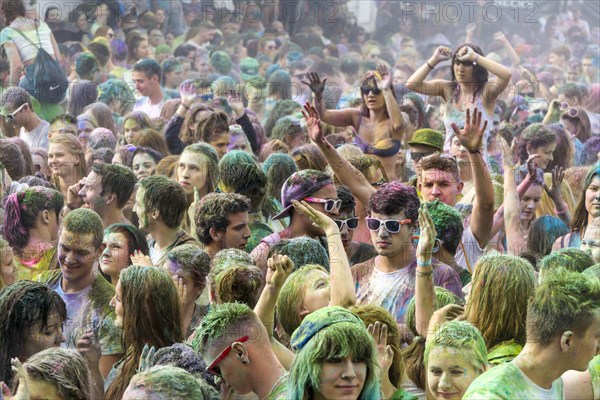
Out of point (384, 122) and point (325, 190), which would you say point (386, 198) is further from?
point (384, 122)

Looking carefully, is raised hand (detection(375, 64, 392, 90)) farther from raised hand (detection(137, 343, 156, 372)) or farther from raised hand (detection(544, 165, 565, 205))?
raised hand (detection(137, 343, 156, 372))

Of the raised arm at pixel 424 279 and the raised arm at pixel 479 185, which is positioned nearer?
the raised arm at pixel 424 279

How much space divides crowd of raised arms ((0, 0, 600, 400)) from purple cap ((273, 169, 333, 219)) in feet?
0.04

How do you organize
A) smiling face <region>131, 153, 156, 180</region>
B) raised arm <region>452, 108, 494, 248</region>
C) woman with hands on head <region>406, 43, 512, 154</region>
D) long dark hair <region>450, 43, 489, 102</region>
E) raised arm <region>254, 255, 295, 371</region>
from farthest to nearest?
long dark hair <region>450, 43, 489, 102</region>
woman with hands on head <region>406, 43, 512, 154</region>
smiling face <region>131, 153, 156, 180</region>
raised arm <region>452, 108, 494, 248</region>
raised arm <region>254, 255, 295, 371</region>

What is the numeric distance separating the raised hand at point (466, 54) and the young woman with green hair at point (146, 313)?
5037 millimetres

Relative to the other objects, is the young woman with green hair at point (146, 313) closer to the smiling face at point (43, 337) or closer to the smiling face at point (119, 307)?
the smiling face at point (119, 307)

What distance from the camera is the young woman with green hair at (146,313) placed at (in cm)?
570

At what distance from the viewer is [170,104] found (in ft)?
39.1

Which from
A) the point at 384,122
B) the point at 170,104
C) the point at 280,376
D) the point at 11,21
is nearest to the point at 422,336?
the point at 280,376

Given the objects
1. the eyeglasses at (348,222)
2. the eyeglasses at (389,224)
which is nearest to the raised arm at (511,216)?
the eyeglasses at (348,222)

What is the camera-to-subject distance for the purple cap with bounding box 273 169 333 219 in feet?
23.6

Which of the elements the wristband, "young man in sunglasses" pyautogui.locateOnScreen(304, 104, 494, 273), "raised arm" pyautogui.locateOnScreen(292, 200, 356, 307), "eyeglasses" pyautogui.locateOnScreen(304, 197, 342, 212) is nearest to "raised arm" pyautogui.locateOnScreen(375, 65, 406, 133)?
"young man in sunglasses" pyautogui.locateOnScreen(304, 104, 494, 273)

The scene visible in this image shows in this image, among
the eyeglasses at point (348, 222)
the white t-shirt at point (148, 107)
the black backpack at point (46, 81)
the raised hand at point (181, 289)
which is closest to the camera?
the raised hand at point (181, 289)

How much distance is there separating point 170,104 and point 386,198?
5.54m
